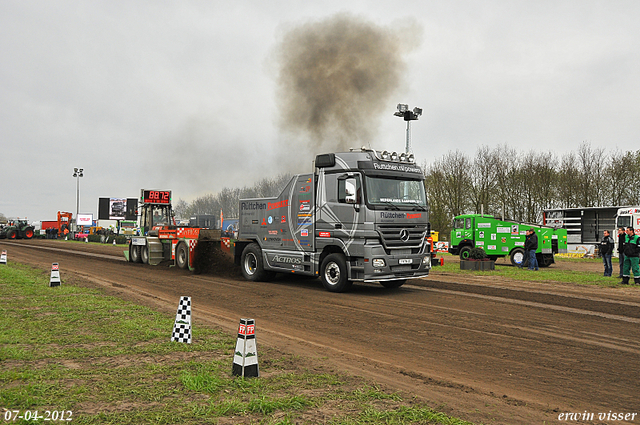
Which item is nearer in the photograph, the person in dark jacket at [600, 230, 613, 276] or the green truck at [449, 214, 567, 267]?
the person in dark jacket at [600, 230, 613, 276]

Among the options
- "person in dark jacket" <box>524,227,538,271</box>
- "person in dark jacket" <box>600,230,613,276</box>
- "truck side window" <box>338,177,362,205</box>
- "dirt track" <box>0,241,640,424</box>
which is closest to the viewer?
"dirt track" <box>0,241,640,424</box>

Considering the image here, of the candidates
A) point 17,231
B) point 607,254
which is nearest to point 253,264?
point 607,254

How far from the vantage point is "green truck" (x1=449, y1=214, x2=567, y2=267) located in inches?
918

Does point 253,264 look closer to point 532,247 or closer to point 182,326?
point 182,326

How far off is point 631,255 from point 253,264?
499 inches

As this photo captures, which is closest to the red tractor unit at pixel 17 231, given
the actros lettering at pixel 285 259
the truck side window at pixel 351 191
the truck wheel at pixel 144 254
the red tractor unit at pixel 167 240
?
the red tractor unit at pixel 167 240

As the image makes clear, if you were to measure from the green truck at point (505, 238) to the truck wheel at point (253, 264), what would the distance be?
13.6 meters

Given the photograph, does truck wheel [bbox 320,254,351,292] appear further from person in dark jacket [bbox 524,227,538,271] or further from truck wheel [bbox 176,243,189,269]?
person in dark jacket [bbox 524,227,538,271]

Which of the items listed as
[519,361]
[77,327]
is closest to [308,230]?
[77,327]

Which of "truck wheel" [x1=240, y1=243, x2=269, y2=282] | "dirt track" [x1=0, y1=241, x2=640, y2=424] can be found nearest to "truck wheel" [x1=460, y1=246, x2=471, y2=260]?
"dirt track" [x1=0, y1=241, x2=640, y2=424]

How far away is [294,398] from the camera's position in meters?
4.71

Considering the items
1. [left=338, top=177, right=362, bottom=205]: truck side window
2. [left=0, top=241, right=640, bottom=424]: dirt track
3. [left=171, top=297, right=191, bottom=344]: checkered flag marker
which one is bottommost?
[left=0, top=241, right=640, bottom=424]: dirt track

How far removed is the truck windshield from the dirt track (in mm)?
2543

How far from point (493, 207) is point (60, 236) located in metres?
56.3
